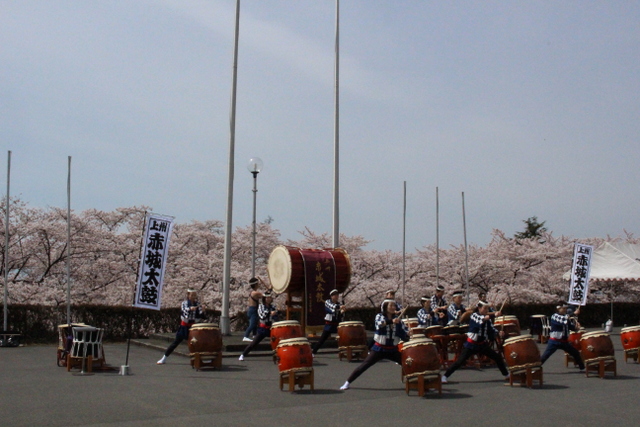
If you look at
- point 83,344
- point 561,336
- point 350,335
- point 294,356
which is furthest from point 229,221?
point 561,336

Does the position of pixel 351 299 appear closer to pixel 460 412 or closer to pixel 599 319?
pixel 599 319

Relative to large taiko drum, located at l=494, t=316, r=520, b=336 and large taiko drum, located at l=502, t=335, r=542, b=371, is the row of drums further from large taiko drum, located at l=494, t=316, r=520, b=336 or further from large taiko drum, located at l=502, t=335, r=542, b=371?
large taiko drum, located at l=494, t=316, r=520, b=336

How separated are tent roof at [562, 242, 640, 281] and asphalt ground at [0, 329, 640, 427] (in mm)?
14027

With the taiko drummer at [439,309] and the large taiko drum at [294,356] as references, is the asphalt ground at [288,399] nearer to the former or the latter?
the large taiko drum at [294,356]

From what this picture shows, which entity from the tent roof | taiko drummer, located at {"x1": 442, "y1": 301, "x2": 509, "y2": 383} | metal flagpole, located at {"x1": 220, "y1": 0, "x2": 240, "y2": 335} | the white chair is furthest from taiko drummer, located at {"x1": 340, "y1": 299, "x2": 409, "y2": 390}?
the tent roof

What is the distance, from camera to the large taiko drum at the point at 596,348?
40.2 feet

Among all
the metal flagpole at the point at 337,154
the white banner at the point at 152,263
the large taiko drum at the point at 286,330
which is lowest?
the large taiko drum at the point at 286,330

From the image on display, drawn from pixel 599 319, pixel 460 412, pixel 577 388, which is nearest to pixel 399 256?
pixel 599 319

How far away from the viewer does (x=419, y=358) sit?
33.1ft

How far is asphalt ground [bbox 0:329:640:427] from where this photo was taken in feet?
26.3

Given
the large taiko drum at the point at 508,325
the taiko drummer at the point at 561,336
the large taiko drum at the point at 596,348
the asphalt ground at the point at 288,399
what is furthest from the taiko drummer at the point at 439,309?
the large taiko drum at the point at 596,348

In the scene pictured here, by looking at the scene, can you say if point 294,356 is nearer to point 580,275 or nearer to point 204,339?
point 204,339

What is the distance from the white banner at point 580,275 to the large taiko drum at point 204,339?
448 inches

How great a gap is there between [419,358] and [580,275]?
38.1 feet
